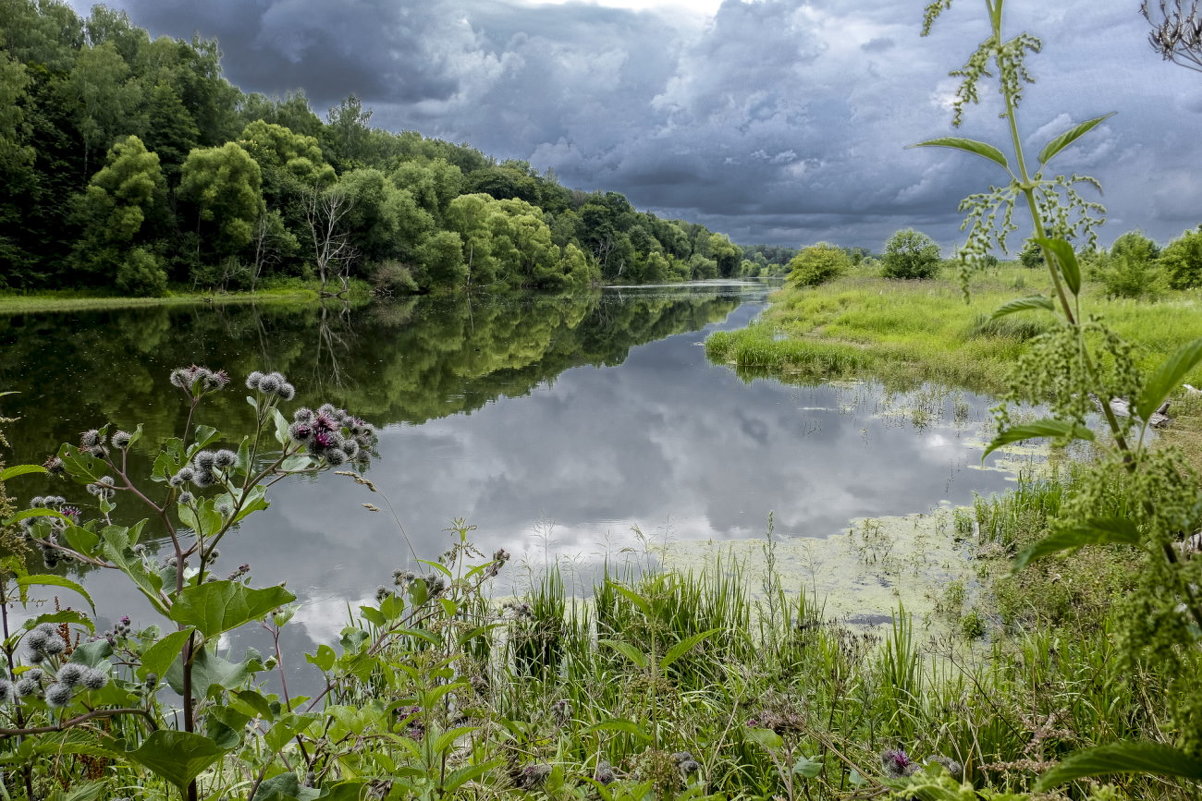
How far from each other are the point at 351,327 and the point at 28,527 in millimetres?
34477

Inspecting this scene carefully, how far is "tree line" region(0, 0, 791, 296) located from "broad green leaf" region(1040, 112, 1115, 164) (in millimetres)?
54365

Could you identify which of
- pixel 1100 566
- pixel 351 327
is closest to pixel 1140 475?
pixel 1100 566

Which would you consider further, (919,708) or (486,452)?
(486,452)

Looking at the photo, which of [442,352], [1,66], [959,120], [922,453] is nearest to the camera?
[959,120]

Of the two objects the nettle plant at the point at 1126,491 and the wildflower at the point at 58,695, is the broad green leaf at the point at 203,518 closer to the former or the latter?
the wildflower at the point at 58,695

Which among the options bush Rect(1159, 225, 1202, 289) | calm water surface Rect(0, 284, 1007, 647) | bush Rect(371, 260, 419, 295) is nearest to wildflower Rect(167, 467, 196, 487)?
calm water surface Rect(0, 284, 1007, 647)

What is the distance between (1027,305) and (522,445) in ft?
42.0

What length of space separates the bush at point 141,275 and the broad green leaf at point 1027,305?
5416 centimetres

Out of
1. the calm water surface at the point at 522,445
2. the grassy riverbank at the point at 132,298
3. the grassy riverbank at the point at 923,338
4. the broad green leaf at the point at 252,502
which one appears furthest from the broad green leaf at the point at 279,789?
the grassy riverbank at the point at 132,298

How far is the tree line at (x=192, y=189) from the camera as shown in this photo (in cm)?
4544

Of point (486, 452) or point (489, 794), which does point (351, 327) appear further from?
point (489, 794)

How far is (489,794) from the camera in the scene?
2.32 m

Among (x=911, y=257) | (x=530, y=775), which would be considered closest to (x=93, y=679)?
(x=530, y=775)

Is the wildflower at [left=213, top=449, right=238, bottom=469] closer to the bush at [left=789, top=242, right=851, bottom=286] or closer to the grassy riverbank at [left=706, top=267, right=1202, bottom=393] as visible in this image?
the grassy riverbank at [left=706, top=267, right=1202, bottom=393]
